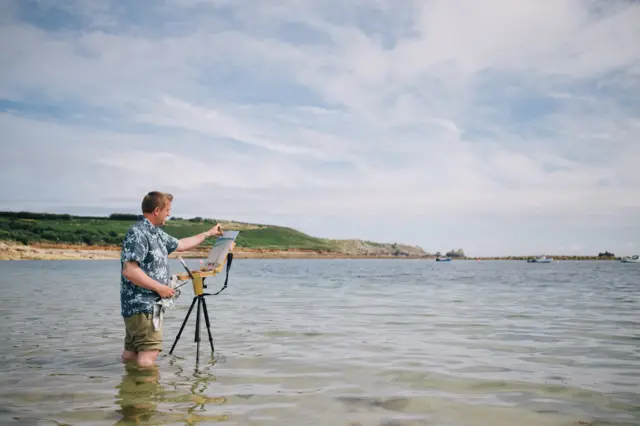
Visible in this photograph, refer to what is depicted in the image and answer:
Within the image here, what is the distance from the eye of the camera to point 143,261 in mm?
8336

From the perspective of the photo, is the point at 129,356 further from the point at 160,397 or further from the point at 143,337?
the point at 160,397

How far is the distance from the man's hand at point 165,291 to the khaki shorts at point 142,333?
0.47 metres

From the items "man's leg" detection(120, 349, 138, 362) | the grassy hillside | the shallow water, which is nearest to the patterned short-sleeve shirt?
"man's leg" detection(120, 349, 138, 362)

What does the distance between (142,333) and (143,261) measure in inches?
42.4

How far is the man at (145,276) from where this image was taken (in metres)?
7.98

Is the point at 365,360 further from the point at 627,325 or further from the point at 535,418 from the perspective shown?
the point at 627,325

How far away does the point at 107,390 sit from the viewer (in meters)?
7.89

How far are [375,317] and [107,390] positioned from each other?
1085 centimetres

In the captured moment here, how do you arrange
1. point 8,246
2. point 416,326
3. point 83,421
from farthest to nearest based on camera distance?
point 8,246, point 416,326, point 83,421

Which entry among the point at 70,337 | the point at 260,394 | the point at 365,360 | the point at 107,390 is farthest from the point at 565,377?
the point at 70,337

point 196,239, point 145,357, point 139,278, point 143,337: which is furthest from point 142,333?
point 196,239

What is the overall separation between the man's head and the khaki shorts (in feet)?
4.65

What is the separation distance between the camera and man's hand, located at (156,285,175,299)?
7.98 m

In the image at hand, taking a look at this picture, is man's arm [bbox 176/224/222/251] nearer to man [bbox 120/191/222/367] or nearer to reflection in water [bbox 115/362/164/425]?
man [bbox 120/191/222/367]
